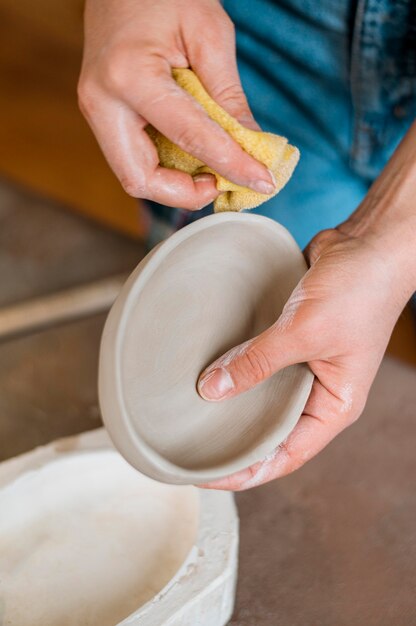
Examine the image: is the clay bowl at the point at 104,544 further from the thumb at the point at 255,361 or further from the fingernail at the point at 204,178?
the fingernail at the point at 204,178

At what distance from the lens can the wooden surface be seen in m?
1.96

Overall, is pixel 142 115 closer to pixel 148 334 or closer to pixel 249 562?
pixel 148 334

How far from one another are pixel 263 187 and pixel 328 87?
1.10 ft

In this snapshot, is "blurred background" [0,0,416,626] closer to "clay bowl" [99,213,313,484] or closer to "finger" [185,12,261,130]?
"clay bowl" [99,213,313,484]

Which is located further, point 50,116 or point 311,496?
point 50,116

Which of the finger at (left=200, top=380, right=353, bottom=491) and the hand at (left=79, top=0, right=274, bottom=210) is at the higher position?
the hand at (left=79, top=0, right=274, bottom=210)

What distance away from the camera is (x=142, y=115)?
2.28ft

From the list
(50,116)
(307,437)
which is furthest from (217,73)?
(50,116)

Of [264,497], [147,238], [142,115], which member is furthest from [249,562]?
[147,238]

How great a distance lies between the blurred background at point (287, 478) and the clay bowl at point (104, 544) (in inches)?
2.8

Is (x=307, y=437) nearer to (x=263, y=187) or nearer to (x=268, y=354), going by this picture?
(x=268, y=354)

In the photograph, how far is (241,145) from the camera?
2.20 feet

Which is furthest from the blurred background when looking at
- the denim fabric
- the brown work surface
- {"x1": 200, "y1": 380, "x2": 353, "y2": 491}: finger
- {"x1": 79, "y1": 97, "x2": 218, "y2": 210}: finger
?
{"x1": 79, "y1": 97, "x2": 218, "y2": 210}: finger

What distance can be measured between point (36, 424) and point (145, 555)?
0.27 m
